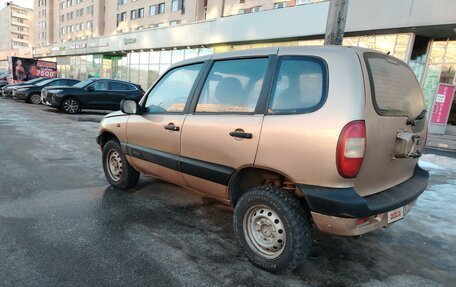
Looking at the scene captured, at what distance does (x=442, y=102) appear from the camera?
13312 mm

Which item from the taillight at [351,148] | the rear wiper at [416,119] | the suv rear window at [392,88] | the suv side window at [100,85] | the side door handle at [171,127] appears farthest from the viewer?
the suv side window at [100,85]

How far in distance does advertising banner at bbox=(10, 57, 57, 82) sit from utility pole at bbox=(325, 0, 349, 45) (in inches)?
994

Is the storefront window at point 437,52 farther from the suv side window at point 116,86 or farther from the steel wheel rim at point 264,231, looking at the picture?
the steel wheel rim at point 264,231

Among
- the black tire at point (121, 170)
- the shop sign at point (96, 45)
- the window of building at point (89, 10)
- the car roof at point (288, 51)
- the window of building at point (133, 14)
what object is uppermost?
the window of building at point (89, 10)

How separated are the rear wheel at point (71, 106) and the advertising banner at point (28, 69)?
43.2 ft

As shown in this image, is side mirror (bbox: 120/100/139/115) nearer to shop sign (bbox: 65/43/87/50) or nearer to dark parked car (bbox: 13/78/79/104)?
dark parked car (bbox: 13/78/79/104)

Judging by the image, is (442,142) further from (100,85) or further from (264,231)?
(100,85)

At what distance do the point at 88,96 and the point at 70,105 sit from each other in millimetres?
834

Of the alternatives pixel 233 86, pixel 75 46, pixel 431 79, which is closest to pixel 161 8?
pixel 75 46

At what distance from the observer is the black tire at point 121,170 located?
15.4 feet

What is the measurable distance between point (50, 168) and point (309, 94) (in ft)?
16.0

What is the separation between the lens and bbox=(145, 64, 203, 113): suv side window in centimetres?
379

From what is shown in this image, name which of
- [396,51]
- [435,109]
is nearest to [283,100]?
[435,109]

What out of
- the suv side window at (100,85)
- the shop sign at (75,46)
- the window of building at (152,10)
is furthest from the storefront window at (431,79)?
the shop sign at (75,46)
